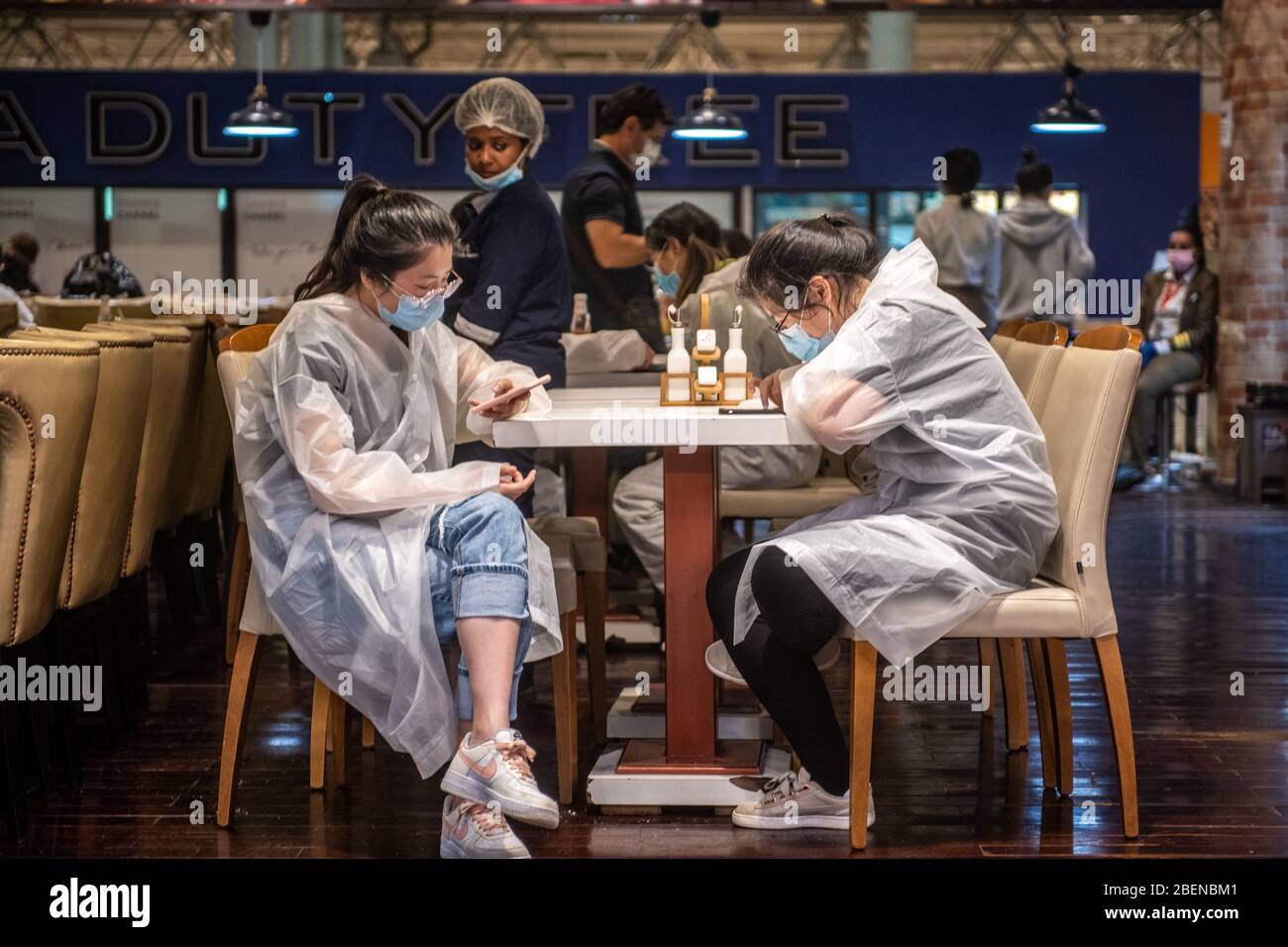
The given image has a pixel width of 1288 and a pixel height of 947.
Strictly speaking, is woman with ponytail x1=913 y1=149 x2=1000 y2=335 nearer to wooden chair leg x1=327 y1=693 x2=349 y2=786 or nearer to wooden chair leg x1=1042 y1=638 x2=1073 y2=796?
wooden chair leg x1=1042 y1=638 x2=1073 y2=796

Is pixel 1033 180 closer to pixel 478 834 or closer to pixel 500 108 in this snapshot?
pixel 500 108

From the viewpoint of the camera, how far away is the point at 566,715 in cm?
317

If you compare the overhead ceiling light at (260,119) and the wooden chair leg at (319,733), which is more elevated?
the overhead ceiling light at (260,119)

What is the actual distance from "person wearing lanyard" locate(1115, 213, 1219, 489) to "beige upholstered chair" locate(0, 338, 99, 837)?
7.08m

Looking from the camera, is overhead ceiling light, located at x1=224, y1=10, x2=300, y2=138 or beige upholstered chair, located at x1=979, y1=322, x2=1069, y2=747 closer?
beige upholstered chair, located at x1=979, y1=322, x2=1069, y2=747

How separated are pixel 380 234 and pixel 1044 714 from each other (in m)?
1.68

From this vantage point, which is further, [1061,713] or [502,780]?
[1061,713]

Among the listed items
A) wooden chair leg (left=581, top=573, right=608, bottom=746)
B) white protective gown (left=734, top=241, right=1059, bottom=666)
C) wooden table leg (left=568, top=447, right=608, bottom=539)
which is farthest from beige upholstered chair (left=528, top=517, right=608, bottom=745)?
wooden table leg (left=568, top=447, right=608, bottom=539)

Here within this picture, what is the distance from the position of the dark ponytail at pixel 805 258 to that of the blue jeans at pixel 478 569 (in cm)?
64

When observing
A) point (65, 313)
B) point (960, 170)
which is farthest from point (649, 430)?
point (65, 313)

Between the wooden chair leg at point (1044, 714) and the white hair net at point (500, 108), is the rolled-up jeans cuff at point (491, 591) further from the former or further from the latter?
the white hair net at point (500, 108)

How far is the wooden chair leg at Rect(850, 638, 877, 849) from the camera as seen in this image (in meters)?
2.80

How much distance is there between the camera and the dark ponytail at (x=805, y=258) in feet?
9.73
